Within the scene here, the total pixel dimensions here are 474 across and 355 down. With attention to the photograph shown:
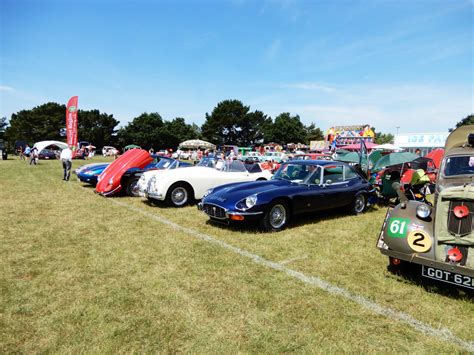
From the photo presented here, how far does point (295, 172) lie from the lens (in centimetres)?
709

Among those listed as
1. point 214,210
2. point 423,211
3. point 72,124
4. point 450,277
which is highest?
point 72,124

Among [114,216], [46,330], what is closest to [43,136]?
[114,216]

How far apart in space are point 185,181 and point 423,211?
607cm

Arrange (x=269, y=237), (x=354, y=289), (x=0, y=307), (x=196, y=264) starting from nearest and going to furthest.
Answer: (x=0, y=307) → (x=354, y=289) → (x=196, y=264) → (x=269, y=237)

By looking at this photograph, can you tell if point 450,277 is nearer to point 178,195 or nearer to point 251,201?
point 251,201

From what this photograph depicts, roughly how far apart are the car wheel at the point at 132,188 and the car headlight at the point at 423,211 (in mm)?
8726

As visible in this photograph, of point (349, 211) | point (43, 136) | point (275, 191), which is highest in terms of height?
point (43, 136)

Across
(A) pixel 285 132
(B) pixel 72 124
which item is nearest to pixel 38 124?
(B) pixel 72 124

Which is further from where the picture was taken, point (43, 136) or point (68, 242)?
point (43, 136)

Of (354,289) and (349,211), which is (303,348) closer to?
(354,289)

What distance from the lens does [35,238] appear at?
18.4 ft

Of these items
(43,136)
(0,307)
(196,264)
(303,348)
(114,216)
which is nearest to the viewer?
(303,348)

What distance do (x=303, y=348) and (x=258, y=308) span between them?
0.73 meters

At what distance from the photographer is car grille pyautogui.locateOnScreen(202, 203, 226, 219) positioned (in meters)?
5.95
